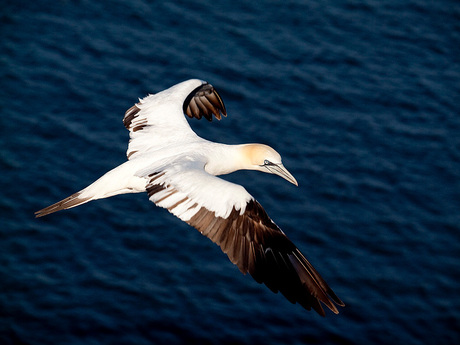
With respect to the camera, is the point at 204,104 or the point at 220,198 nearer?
the point at 220,198

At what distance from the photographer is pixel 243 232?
12.2 m

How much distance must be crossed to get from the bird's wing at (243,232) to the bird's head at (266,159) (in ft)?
5.96

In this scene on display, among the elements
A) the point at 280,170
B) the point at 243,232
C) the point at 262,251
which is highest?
the point at 280,170

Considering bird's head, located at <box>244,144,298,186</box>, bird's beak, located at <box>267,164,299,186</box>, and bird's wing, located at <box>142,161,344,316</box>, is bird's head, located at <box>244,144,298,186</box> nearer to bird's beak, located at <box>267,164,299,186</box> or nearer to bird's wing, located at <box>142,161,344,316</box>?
bird's beak, located at <box>267,164,299,186</box>

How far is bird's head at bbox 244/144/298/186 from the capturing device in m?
14.0

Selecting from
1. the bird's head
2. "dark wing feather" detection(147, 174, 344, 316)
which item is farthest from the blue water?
"dark wing feather" detection(147, 174, 344, 316)

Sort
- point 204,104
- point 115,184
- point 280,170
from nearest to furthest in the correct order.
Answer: point 115,184
point 280,170
point 204,104

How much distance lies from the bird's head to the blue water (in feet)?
24.3

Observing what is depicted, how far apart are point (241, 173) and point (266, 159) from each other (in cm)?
897

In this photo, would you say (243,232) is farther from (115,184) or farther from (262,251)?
(115,184)

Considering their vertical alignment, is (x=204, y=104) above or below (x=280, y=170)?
above

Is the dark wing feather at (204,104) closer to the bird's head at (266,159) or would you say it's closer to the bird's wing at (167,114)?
the bird's wing at (167,114)

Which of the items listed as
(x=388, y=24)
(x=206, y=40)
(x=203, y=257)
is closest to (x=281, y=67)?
(x=206, y=40)

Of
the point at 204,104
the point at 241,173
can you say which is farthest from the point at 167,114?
the point at 241,173
